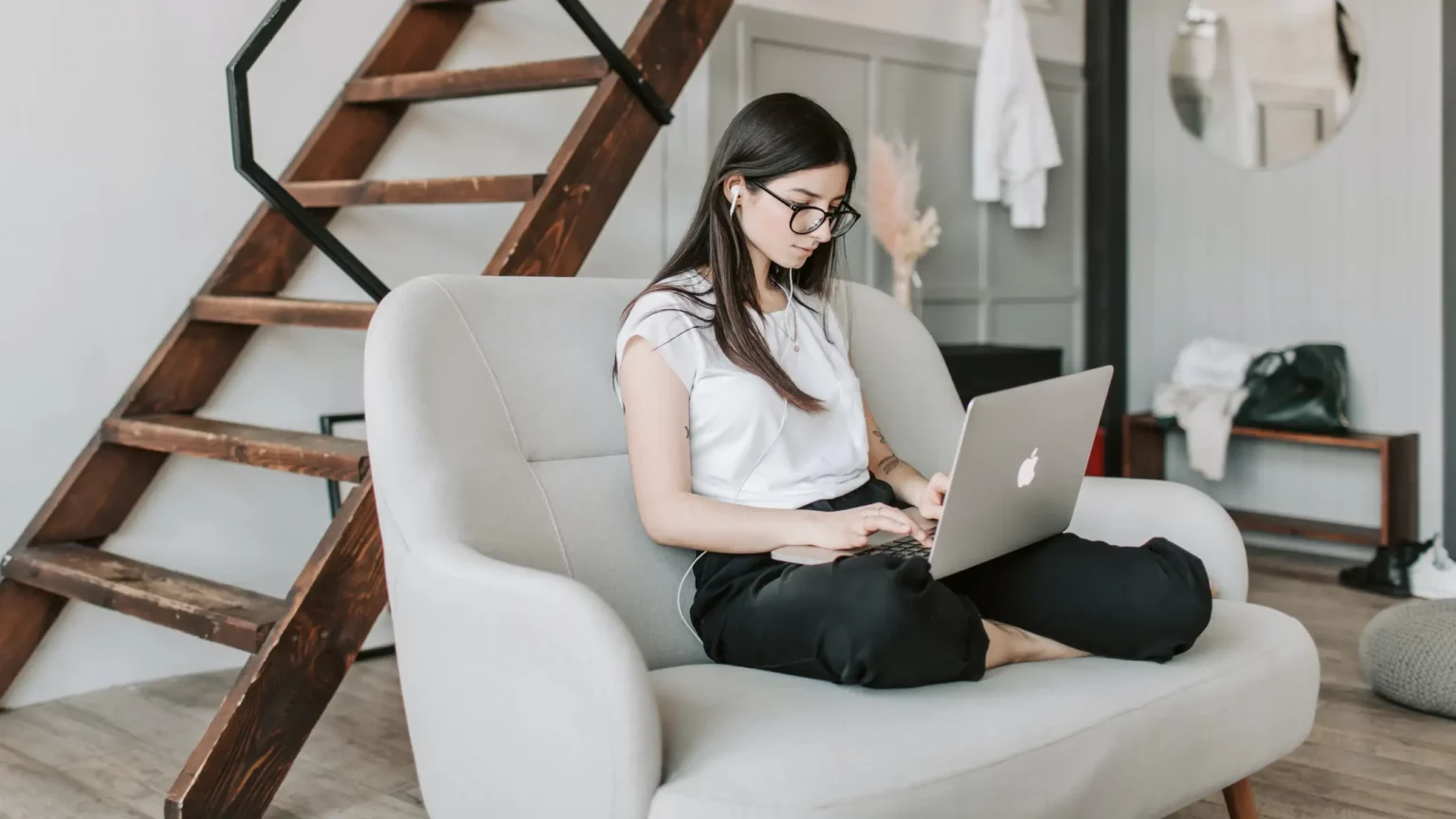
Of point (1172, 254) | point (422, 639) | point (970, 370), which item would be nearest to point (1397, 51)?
point (1172, 254)

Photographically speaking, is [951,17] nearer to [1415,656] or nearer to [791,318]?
[1415,656]

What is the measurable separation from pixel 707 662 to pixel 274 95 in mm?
1857

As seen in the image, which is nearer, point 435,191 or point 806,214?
point 806,214

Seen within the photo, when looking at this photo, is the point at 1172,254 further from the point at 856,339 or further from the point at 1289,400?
the point at 856,339

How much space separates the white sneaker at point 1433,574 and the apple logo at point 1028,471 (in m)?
2.59

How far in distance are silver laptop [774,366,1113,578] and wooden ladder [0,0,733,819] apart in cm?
90

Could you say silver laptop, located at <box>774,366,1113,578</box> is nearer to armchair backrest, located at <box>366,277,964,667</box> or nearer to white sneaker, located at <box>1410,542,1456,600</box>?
armchair backrest, located at <box>366,277,964,667</box>

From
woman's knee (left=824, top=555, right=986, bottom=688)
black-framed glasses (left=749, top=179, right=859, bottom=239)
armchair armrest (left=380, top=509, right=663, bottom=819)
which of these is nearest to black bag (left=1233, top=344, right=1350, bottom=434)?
black-framed glasses (left=749, top=179, right=859, bottom=239)

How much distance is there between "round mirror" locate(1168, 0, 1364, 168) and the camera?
175 inches

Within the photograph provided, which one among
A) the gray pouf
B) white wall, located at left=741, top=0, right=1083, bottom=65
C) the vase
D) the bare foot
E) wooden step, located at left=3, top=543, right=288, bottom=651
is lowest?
the gray pouf

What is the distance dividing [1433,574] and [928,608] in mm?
2805

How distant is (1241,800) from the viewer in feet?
6.42

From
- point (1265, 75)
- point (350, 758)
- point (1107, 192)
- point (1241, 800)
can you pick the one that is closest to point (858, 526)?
point (1241, 800)

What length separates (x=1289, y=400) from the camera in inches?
170
